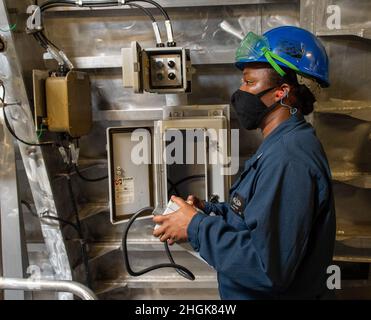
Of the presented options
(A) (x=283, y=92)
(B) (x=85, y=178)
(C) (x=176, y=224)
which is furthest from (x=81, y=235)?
(A) (x=283, y=92)

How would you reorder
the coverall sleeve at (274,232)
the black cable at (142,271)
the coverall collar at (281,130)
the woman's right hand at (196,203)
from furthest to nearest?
the black cable at (142,271)
the woman's right hand at (196,203)
the coverall collar at (281,130)
the coverall sleeve at (274,232)

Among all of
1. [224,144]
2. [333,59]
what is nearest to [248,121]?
[224,144]

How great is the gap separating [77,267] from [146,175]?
1.76 feet

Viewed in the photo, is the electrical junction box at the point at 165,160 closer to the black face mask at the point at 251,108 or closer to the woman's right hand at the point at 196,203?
the woman's right hand at the point at 196,203

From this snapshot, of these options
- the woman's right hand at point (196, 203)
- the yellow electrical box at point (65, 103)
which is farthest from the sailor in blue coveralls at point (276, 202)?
the yellow electrical box at point (65, 103)

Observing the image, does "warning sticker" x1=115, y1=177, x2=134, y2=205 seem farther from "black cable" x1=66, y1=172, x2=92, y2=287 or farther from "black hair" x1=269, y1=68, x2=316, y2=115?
"black hair" x1=269, y1=68, x2=316, y2=115

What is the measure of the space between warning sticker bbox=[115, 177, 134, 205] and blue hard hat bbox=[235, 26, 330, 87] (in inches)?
29.2

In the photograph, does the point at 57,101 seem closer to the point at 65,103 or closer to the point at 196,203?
the point at 65,103

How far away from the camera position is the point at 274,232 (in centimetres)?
90

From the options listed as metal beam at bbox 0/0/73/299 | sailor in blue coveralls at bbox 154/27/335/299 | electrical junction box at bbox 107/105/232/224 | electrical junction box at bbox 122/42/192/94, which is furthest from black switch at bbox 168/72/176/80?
metal beam at bbox 0/0/73/299

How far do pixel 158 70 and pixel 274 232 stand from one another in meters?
0.79

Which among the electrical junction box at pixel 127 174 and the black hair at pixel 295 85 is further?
the electrical junction box at pixel 127 174

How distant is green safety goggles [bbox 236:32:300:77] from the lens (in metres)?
1.08

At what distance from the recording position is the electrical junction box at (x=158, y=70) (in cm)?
135
